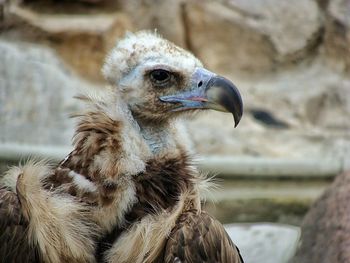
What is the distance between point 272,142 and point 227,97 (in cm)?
320

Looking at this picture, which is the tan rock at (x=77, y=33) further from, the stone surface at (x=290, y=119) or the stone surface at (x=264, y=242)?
the stone surface at (x=264, y=242)

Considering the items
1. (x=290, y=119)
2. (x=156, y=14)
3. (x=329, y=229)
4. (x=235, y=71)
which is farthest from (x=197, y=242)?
(x=235, y=71)

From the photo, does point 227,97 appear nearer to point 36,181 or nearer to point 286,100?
point 36,181

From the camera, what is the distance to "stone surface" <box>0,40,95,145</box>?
18.9 feet

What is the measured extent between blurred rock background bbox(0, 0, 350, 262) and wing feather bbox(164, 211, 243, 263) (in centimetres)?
259

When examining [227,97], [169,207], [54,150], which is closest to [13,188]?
[169,207]

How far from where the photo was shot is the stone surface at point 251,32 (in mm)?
6660

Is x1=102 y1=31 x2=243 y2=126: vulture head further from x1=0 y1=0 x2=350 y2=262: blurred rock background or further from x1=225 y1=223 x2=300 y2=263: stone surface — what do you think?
x1=0 y1=0 x2=350 y2=262: blurred rock background

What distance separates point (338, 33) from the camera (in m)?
6.64

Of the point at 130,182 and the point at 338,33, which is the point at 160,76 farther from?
the point at 338,33

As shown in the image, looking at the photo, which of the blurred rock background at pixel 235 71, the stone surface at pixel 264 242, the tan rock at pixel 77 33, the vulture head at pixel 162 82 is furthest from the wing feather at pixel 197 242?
the tan rock at pixel 77 33

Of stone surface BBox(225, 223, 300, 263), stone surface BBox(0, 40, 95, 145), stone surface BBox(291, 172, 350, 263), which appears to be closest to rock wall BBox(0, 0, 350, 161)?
stone surface BBox(0, 40, 95, 145)

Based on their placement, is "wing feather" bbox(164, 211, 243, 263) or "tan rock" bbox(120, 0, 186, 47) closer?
"wing feather" bbox(164, 211, 243, 263)

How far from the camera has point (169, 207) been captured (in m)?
2.86
